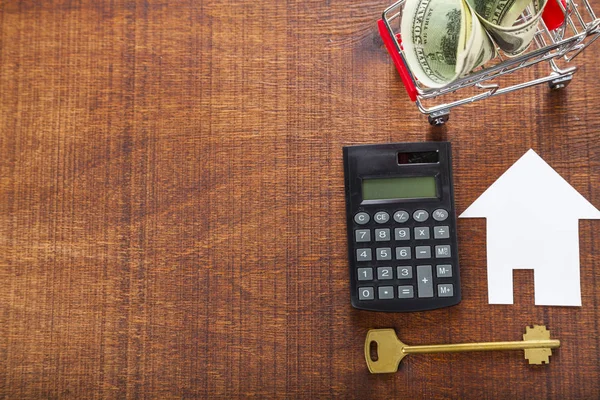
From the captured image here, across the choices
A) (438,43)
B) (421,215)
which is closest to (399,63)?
(438,43)

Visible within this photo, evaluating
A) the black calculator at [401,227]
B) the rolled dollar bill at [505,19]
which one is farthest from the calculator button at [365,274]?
the rolled dollar bill at [505,19]

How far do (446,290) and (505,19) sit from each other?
29cm

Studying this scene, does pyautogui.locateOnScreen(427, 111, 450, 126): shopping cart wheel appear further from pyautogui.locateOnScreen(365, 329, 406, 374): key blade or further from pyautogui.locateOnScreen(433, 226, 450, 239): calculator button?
pyautogui.locateOnScreen(365, 329, 406, 374): key blade

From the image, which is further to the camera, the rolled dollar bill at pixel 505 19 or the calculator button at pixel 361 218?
the calculator button at pixel 361 218

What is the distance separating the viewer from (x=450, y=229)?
0.59 m

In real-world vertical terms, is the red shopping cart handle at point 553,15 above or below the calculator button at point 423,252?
above

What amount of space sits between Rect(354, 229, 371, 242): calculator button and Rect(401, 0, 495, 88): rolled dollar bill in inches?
7.0

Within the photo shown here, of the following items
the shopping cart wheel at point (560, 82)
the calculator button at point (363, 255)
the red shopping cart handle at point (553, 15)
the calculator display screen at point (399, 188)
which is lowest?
the calculator button at point (363, 255)

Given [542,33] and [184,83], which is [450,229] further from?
[184,83]

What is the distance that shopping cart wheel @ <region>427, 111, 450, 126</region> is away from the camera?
590 mm

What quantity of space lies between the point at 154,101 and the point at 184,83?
44mm

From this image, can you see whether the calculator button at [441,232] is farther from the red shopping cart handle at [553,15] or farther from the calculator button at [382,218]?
the red shopping cart handle at [553,15]

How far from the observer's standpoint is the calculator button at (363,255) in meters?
0.59

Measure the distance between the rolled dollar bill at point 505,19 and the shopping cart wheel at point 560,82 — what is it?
12cm
